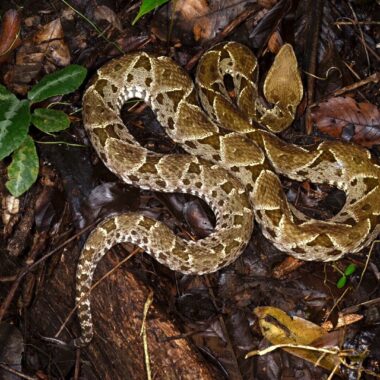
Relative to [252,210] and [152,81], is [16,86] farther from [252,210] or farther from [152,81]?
[252,210]

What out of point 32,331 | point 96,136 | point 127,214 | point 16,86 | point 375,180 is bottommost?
point 32,331

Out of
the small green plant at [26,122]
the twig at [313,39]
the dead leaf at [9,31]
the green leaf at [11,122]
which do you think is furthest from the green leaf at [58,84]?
the twig at [313,39]

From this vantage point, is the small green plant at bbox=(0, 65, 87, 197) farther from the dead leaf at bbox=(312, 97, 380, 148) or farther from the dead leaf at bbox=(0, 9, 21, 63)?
the dead leaf at bbox=(312, 97, 380, 148)

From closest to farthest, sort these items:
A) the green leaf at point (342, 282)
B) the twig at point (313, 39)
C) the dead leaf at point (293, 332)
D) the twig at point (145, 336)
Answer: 1. the twig at point (145, 336)
2. the dead leaf at point (293, 332)
3. the green leaf at point (342, 282)
4. the twig at point (313, 39)

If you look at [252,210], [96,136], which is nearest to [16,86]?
[96,136]

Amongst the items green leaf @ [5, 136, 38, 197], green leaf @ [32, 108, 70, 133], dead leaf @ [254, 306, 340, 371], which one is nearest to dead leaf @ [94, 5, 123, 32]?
green leaf @ [32, 108, 70, 133]

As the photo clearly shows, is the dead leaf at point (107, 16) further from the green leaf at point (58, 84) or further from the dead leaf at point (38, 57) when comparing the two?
the green leaf at point (58, 84)
